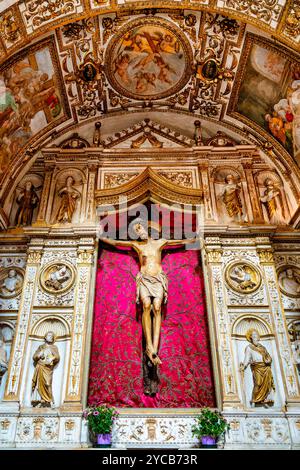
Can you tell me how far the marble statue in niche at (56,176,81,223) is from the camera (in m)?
10.1

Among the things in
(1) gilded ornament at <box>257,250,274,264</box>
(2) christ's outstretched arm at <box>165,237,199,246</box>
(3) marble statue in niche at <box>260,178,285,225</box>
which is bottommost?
(1) gilded ornament at <box>257,250,274,264</box>

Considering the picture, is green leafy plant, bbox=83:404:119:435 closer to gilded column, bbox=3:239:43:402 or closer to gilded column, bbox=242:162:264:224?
gilded column, bbox=3:239:43:402

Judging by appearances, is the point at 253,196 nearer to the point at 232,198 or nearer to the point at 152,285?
the point at 232,198

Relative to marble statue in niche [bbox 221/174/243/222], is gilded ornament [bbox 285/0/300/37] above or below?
above

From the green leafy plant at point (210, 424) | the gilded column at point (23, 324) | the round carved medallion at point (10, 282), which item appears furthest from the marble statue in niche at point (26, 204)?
the green leafy plant at point (210, 424)

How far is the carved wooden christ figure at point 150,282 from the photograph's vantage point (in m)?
8.52

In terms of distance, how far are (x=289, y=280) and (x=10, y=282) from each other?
6281mm

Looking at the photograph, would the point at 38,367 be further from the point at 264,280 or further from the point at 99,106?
the point at 99,106

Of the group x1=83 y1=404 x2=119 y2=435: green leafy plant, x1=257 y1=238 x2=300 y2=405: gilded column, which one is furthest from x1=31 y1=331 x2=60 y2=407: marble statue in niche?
x1=257 y1=238 x2=300 y2=405: gilded column

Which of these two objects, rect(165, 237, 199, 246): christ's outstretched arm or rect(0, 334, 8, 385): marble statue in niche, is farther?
rect(165, 237, 199, 246): christ's outstretched arm

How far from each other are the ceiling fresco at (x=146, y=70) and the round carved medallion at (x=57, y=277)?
2.67 metres

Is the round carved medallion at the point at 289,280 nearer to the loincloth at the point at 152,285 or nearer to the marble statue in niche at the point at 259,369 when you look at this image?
the marble statue in niche at the point at 259,369

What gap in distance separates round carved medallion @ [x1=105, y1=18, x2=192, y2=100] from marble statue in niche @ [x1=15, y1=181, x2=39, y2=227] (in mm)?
3462

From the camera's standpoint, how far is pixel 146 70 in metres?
10.7
